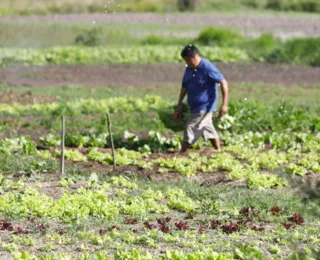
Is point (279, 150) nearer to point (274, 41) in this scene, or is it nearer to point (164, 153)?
point (164, 153)

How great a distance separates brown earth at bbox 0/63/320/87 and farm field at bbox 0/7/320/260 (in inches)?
2.0

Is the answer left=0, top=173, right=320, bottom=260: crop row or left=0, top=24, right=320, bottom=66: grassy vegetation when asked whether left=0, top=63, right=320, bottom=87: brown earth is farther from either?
left=0, top=173, right=320, bottom=260: crop row

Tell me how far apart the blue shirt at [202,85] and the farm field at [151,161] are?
589 mm

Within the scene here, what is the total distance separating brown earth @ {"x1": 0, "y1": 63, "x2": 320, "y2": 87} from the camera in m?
25.8

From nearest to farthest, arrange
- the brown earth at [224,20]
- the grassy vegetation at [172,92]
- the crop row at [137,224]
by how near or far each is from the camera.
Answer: the crop row at [137,224] < the grassy vegetation at [172,92] < the brown earth at [224,20]

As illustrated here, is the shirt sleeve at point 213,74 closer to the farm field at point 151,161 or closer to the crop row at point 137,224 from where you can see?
the farm field at point 151,161

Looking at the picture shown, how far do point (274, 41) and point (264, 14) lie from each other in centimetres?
1348

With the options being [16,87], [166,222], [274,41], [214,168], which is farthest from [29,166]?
[274,41]

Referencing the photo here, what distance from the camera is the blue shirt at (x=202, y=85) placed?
15125 mm

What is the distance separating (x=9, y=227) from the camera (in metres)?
10.4

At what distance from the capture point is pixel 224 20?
140 feet

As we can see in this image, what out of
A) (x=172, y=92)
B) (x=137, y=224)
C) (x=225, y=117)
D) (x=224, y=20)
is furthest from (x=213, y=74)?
(x=224, y=20)

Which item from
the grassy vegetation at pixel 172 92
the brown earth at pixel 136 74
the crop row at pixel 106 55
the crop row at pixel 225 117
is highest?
the crop row at pixel 225 117

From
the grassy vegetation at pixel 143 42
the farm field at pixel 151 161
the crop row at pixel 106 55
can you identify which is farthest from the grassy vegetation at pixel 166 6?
the farm field at pixel 151 161
